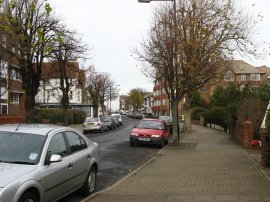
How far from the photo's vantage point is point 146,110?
157500mm

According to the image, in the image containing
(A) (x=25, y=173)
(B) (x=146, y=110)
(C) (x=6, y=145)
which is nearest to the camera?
(A) (x=25, y=173)

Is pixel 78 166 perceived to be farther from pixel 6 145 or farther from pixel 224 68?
pixel 224 68

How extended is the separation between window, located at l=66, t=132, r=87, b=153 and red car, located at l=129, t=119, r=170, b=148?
1415 cm

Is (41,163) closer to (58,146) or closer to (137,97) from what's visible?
(58,146)

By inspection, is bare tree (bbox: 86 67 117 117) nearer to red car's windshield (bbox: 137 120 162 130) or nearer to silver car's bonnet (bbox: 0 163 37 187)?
red car's windshield (bbox: 137 120 162 130)

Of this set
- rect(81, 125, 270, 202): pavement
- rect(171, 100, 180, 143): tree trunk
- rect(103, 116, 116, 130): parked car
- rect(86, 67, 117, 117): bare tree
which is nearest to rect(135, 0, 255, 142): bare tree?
rect(171, 100, 180, 143): tree trunk

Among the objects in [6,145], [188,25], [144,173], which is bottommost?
[144,173]

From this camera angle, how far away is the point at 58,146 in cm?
849

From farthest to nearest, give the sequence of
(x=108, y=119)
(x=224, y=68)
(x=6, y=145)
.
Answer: (x=108, y=119) < (x=224, y=68) < (x=6, y=145)

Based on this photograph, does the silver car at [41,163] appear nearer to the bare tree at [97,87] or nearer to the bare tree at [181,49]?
the bare tree at [181,49]

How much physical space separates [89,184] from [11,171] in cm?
313

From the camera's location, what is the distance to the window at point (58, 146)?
26.9 feet

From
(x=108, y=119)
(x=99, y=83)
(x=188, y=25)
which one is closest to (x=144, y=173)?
(x=188, y=25)

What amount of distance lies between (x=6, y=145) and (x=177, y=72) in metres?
17.1
